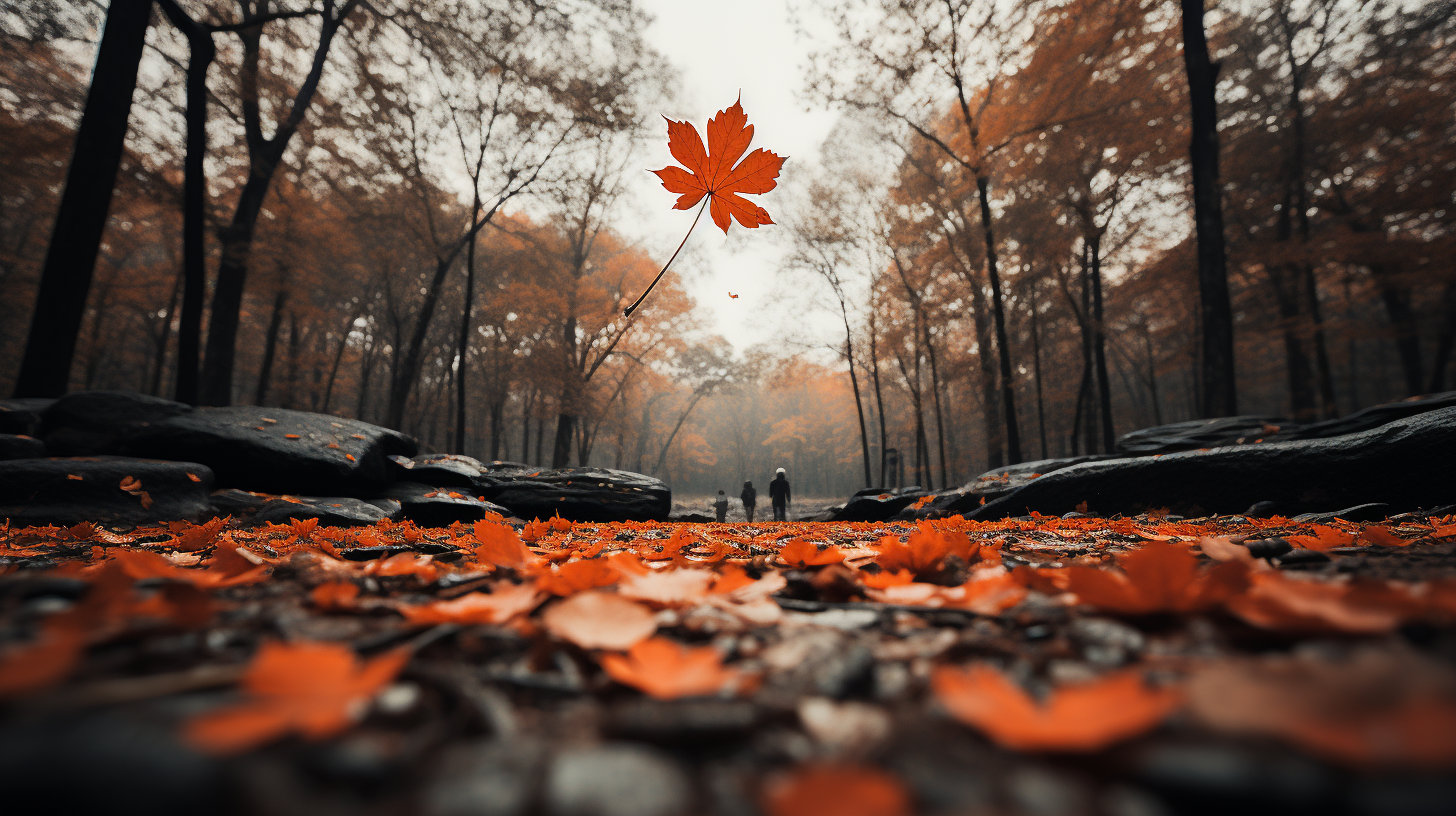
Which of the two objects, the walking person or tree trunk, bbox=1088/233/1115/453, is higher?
tree trunk, bbox=1088/233/1115/453

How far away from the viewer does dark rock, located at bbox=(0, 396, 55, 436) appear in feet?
12.7

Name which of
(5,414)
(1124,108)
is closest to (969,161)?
(1124,108)

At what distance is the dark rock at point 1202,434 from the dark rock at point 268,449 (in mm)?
8449

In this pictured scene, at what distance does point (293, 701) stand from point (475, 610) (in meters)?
0.31

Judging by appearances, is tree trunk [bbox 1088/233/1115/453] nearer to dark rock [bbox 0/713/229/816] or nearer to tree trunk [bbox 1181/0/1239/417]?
tree trunk [bbox 1181/0/1239/417]

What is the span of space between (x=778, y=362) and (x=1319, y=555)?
60.2 ft

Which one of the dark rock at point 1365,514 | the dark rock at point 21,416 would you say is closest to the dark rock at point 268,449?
the dark rock at point 21,416

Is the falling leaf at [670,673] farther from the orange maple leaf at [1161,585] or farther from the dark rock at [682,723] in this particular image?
the orange maple leaf at [1161,585]

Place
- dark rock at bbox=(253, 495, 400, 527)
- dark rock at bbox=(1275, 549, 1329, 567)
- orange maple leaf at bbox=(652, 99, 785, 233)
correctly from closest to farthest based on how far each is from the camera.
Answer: dark rock at bbox=(1275, 549, 1329, 567)
orange maple leaf at bbox=(652, 99, 785, 233)
dark rock at bbox=(253, 495, 400, 527)

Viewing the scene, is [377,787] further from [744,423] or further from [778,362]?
[744,423]

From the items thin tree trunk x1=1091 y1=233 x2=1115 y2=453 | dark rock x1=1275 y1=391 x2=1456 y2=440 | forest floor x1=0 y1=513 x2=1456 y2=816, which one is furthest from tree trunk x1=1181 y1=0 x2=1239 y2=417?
forest floor x1=0 y1=513 x2=1456 y2=816

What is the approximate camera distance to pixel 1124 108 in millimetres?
8891

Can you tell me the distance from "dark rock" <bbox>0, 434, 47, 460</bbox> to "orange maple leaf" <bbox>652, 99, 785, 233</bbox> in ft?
17.5

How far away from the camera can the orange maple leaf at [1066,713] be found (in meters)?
0.33
